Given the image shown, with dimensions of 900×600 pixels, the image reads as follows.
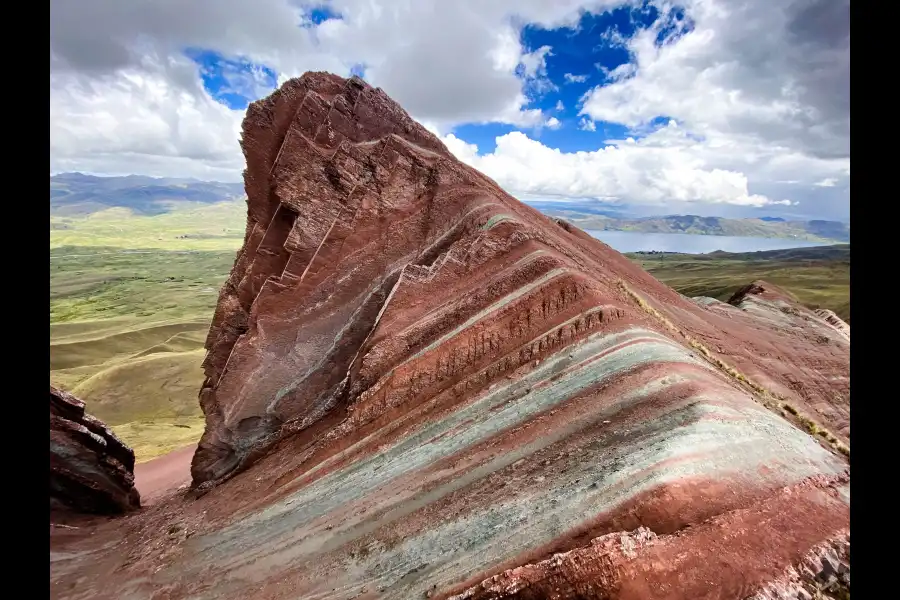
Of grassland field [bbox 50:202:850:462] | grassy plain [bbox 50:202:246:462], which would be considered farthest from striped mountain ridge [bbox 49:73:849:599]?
grassy plain [bbox 50:202:246:462]

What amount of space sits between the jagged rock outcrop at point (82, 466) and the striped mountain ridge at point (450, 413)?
1704mm

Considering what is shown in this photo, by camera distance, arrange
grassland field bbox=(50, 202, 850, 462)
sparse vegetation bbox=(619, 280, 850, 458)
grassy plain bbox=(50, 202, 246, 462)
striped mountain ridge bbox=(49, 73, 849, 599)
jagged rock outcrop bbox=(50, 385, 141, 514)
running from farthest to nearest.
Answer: grassland field bbox=(50, 202, 850, 462), grassy plain bbox=(50, 202, 246, 462), sparse vegetation bbox=(619, 280, 850, 458), jagged rock outcrop bbox=(50, 385, 141, 514), striped mountain ridge bbox=(49, 73, 849, 599)

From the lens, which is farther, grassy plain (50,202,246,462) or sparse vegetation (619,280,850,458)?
grassy plain (50,202,246,462)

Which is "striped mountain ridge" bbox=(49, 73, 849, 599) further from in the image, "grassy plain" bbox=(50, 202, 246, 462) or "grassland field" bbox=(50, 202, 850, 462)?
"grassy plain" bbox=(50, 202, 246, 462)

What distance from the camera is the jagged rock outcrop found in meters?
16.5

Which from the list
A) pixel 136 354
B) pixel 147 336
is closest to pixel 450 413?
pixel 136 354

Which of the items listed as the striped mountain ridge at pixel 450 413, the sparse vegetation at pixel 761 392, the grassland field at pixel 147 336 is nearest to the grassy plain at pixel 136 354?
the grassland field at pixel 147 336

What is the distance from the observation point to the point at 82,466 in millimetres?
17359

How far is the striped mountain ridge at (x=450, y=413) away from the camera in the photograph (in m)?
9.69

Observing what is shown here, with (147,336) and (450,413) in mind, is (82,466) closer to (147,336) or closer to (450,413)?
(450,413)

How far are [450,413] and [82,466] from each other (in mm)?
13945

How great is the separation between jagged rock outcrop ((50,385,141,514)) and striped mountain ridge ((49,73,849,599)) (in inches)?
67.1
